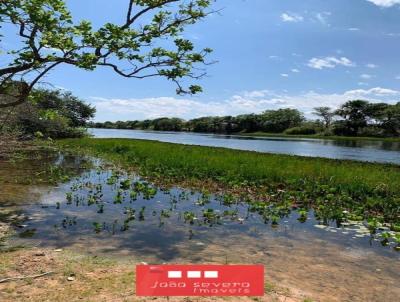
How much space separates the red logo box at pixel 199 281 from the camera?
5.74m

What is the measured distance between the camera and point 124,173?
937 inches

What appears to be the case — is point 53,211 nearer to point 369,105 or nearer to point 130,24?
point 130,24

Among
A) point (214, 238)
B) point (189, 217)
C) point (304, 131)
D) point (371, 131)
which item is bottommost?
point (214, 238)

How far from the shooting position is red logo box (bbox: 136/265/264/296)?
226 inches

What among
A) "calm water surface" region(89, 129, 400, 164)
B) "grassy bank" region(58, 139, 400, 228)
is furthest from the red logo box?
A: "calm water surface" region(89, 129, 400, 164)

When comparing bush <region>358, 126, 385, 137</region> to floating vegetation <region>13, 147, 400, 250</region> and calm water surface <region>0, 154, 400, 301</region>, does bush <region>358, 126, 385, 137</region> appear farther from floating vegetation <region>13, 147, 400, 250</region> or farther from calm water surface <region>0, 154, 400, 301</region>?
calm water surface <region>0, 154, 400, 301</region>

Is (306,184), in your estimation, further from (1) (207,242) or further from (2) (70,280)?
(2) (70,280)

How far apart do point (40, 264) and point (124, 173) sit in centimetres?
1592

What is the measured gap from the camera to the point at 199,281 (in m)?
5.84

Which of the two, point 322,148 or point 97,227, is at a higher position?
point 322,148

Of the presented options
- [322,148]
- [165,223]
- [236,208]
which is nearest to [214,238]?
[165,223]

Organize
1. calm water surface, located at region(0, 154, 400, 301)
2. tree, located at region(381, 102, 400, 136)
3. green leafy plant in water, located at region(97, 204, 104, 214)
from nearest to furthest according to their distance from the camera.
A: 1. calm water surface, located at region(0, 154, 400, 301)
2. green leafy plant in water, located at region(97, 204, 104, 214)
3. tree, located at region(381, 102, 400, 136)

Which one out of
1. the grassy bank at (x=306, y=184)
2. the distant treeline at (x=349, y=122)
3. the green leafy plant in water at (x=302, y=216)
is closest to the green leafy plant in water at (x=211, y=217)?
the grassy bank at (x=306, y=184)

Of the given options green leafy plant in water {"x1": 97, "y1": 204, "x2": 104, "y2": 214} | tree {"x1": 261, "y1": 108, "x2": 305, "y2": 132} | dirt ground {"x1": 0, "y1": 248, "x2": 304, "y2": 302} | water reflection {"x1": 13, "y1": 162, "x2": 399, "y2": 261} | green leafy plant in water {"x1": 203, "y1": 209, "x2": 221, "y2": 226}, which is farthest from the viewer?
tree {"x1": 261, "y1": 108, "x2": 305, "y2": 132}
